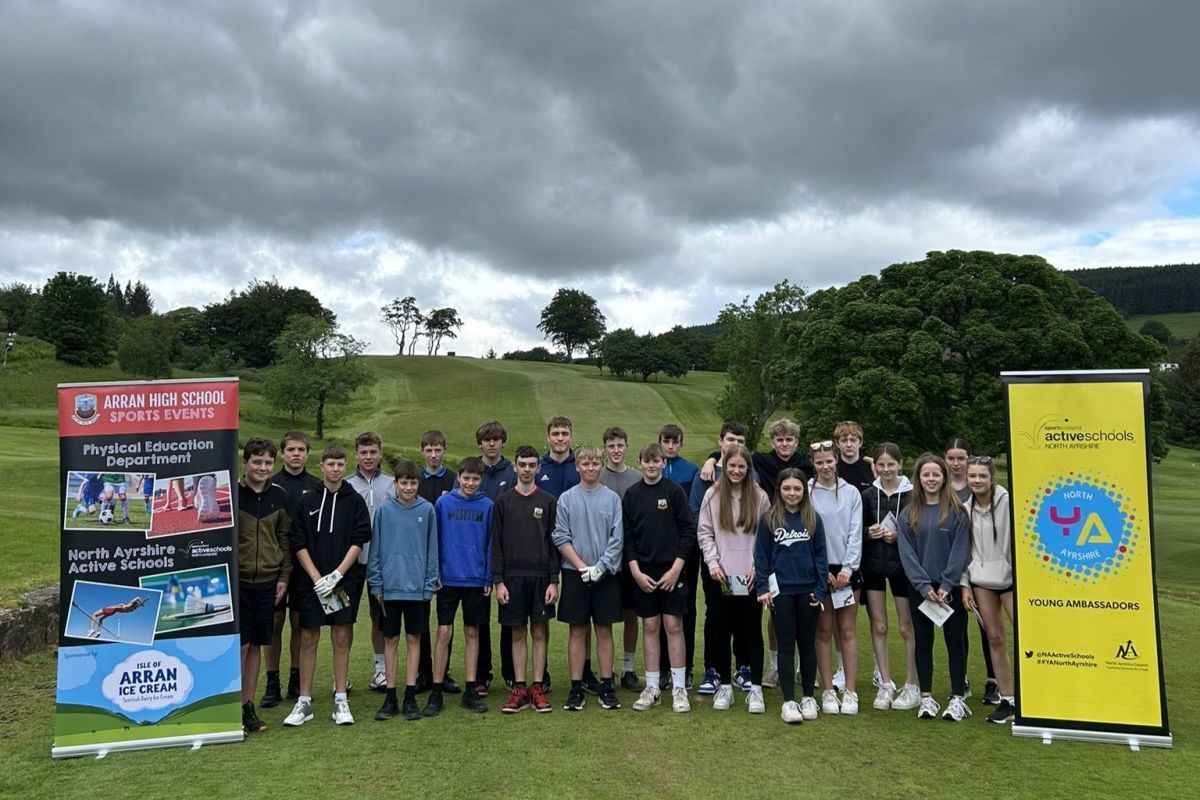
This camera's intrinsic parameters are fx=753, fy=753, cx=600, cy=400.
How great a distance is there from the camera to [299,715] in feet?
17.9

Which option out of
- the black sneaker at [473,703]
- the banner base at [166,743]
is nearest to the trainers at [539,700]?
the black sneaker at [473,703]

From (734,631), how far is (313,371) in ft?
140

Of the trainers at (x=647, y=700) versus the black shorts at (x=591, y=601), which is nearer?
the trainers at (x=647, y=700)

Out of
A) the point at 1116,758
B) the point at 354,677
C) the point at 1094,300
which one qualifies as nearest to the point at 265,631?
the point at 354,677

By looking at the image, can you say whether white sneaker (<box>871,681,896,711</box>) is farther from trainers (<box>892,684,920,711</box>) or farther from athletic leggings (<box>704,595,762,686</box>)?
athletic leggings (<box>704,595,762,686</box>)

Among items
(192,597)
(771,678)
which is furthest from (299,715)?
(771,678)

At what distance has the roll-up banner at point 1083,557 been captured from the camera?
5.31m

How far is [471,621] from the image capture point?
19.4 ft

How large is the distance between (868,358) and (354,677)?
2245 cm

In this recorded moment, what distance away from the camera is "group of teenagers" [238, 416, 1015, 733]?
5.67m

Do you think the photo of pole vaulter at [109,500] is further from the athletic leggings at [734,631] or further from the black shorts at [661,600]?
the athletic leggings at [734,631]

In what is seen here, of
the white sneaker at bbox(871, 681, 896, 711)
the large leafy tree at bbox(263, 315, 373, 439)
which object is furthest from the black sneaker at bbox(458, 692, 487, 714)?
the large leafy tree at bbox(263, 315, 373, 439)

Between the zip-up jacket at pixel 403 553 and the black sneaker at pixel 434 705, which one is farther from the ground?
the zip-up jacket at pixel 403 553

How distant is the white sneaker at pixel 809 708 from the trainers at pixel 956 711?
0.97 metres
